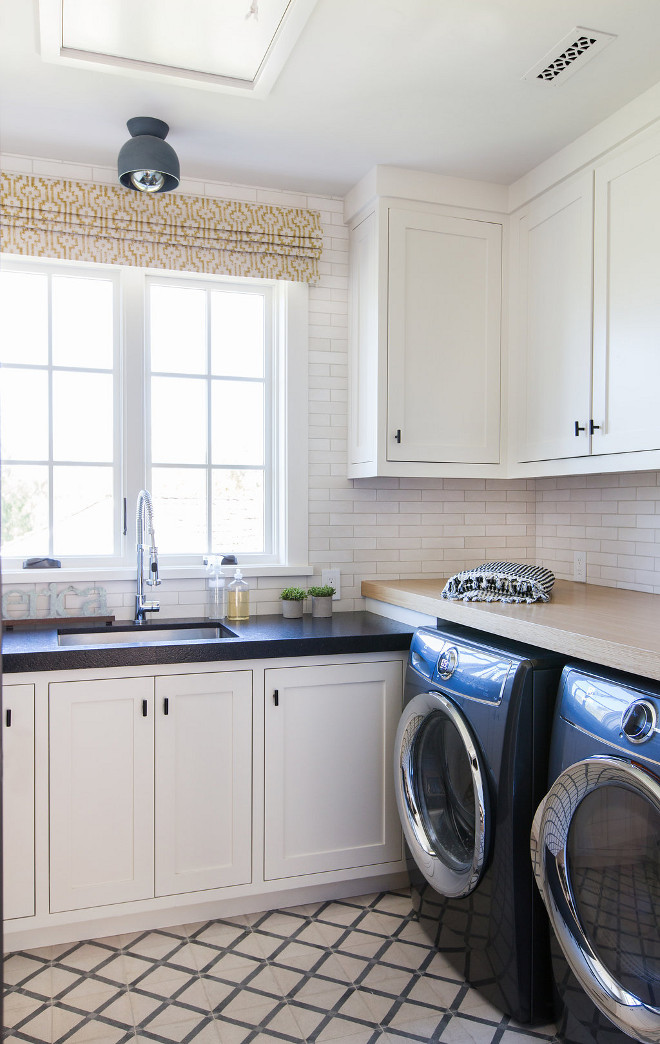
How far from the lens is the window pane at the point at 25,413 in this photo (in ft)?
9.47

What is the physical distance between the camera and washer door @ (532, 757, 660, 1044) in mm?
1466

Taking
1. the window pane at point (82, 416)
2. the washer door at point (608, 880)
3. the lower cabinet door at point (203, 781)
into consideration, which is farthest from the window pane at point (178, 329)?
A: the washer door at point (608, 880)

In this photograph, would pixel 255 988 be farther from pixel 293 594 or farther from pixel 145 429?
pixel 145 429

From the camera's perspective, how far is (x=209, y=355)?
3.13m

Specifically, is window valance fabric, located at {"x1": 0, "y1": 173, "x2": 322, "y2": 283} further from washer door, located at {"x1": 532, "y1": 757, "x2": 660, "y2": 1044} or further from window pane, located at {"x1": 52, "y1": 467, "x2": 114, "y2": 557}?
washer door, located at {"x1": 532, "y1": 757, "x2": 660, "y2": 1044}

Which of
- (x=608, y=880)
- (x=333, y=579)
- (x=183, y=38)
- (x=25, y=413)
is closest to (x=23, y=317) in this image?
(x=25, y=413)

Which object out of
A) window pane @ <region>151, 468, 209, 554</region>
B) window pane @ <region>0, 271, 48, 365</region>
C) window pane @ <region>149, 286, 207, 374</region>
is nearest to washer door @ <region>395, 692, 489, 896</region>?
window pane @ <region>151, 468, 209, 554</region>

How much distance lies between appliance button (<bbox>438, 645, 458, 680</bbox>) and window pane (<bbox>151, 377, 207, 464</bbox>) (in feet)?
4.43

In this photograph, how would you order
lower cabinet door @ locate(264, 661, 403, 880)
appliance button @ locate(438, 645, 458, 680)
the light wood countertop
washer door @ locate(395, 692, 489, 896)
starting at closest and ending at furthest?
1. the light wood countertop
2. washer door @ locate(395, 692, 489, 896)
3. appliance button @ locate(438, 645, 458, 680)
4. lower cabinet door @ locate(264, 661, 403, 880)

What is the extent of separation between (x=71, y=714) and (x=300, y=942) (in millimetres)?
971

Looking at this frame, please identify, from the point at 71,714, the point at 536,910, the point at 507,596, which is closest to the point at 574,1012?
the point at 536,910

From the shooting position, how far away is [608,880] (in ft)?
5.16

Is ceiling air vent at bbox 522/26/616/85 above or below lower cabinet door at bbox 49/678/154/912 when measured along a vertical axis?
above

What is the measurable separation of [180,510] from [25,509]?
22.2 inches
